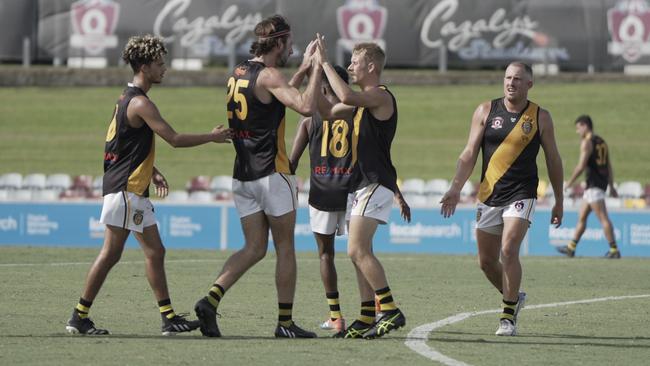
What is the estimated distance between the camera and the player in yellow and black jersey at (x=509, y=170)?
10.3 meters

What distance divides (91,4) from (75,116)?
361 centimetres

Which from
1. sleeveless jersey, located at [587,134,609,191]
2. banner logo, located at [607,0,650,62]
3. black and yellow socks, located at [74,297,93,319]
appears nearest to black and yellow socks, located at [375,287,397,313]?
black and yellow socks, located at [74,297,93,319]

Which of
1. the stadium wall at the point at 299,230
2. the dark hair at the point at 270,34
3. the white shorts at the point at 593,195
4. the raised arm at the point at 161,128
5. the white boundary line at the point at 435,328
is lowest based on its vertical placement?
the stadium wall at the point at 299,230

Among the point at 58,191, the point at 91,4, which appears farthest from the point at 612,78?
the point at 58,191

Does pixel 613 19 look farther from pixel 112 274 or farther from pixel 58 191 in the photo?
pixel 112 274

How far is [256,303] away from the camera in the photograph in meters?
12.4

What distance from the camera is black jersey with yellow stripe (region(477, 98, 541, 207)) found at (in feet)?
34.2

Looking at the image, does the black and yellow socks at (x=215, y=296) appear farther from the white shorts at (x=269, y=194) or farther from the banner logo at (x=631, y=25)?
the banner logo at (x=631, y=25)

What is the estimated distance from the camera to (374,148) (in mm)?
9711

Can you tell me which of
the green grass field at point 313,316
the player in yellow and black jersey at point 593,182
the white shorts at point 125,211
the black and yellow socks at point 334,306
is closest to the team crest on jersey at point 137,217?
Result: the white shorts at point 125,211

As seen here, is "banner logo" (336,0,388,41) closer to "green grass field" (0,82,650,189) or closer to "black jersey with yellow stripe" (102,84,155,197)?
"green grass field" (0,82,650,189)

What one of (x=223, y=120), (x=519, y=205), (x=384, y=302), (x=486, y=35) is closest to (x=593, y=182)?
(x=519, y=205)

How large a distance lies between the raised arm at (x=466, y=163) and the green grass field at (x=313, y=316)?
3.28 ft

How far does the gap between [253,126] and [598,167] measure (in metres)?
12.0
